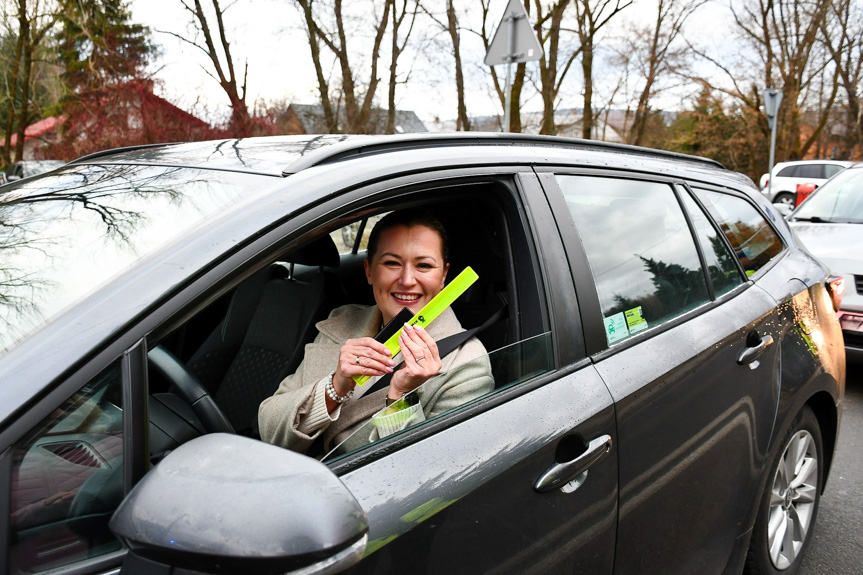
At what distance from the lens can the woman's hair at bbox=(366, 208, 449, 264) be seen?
1.90 m

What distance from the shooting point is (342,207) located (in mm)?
A: 1358

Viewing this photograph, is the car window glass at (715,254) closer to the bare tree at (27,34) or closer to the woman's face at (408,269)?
the woman's face at (408,269)

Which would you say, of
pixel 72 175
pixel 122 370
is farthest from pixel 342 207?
pixel 72 175

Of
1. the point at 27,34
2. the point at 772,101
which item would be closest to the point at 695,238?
the point at 772,101

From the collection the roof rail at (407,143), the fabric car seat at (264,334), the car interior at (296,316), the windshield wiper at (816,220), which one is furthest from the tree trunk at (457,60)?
the roof rail at (407,143)

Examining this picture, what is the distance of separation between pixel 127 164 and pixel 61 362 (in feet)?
3.18

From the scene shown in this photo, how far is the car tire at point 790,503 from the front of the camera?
234cm

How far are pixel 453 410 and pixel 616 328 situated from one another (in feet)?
1.94

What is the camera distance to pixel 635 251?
203 centimetres

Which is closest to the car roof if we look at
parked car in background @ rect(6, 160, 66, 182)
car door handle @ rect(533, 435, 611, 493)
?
car door handle @ rect(533, 435, 611, 493)

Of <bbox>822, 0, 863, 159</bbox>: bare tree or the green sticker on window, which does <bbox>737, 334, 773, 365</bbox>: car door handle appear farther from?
<bbox>822, 0, 863, 159</bbox>: bare tree

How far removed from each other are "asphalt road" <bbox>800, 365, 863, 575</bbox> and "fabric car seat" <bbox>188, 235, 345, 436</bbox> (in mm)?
2223

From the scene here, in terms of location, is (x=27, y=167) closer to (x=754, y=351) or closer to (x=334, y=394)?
(x=334, y=394)

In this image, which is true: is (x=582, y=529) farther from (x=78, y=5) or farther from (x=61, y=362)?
(x=78, y=5)
